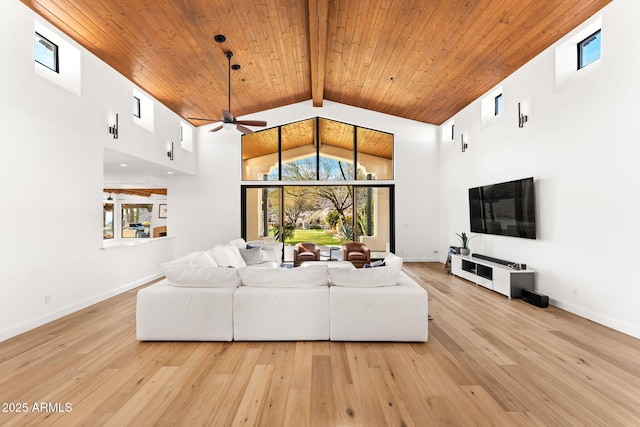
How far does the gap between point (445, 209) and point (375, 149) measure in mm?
2484

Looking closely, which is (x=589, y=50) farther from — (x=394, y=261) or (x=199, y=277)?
(x=199, y=277)

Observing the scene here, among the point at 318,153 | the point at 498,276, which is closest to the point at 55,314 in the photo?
the point at 498,276

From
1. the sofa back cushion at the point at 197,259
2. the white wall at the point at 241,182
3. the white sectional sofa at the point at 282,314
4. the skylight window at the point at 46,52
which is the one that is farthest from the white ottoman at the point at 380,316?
the white wall at the point at 241,182

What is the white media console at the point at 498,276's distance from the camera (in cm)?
468

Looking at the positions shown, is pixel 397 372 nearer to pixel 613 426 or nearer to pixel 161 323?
pixel 613 426

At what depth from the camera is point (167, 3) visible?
146 inches

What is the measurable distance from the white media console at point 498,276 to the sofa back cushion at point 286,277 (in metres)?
3.18

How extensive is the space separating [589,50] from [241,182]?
24.1 feet

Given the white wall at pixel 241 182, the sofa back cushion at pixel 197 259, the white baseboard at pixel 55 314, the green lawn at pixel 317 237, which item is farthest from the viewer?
the green lawn at pixel 317 237

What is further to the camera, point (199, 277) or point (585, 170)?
point (585, 170)

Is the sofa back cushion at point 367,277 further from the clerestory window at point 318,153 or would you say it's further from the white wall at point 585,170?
the clerestory window at point 318,153

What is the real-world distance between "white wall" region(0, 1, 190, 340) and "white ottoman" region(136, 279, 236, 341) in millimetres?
1450

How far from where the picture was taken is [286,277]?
3258 millimetres

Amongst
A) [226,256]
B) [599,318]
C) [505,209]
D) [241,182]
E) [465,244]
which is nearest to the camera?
[599,318]
